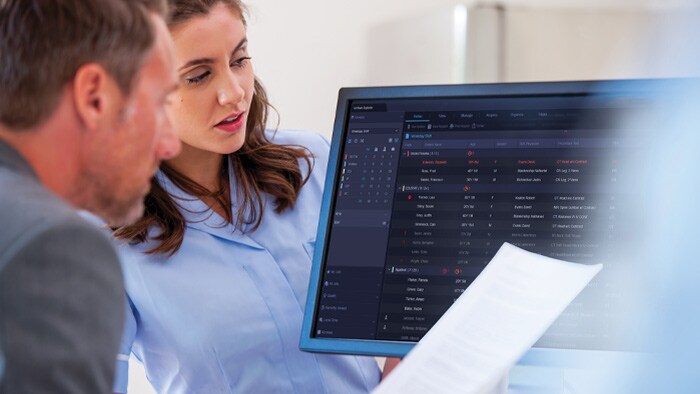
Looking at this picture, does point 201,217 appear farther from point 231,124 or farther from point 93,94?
point 93,94

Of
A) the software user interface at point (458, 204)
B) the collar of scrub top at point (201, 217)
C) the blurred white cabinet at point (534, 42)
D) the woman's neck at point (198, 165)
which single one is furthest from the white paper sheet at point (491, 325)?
the blurred white cabinet at point (534, 42)

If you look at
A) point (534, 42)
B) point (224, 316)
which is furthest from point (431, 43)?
point (224, 316)

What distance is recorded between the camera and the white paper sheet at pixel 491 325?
1.14 metres

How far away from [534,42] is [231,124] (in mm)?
1312

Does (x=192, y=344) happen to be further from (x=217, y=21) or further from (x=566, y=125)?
(x=566, y=125)

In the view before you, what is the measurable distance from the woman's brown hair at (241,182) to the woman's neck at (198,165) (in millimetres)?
12

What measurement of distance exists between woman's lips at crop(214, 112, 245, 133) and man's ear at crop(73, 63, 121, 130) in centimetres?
70

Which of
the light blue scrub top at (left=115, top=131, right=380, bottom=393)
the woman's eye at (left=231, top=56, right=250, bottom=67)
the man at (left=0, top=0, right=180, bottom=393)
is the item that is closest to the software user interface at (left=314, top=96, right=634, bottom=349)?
the light blue scrub top at (left=115, top=131, right=380, bottom=393)

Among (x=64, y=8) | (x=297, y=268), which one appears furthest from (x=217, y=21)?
(x=64, y=8)

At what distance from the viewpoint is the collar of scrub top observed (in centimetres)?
157

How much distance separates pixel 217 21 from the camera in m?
1.56

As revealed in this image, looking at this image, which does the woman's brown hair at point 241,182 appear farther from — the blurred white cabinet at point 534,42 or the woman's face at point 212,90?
the blurred white cabinet at point 534,42

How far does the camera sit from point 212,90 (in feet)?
5.14

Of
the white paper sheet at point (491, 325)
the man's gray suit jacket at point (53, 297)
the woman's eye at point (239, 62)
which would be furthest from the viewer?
the woman's eye at point (239, 62)
